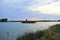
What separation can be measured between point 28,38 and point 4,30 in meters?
2.44

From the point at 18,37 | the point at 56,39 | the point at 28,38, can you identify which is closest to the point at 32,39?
the point at 28,38

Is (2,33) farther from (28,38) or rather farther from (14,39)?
(28,38)

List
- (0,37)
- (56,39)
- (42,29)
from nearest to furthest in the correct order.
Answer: (56,39) < (0,37) < (42,29)

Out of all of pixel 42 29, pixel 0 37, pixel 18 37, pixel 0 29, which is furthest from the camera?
pixel 42 29

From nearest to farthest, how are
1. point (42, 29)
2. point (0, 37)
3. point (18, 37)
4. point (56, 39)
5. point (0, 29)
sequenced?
point (56, 39), point (0, 37), point (18, 37), point (0, 29), point (42, 29)

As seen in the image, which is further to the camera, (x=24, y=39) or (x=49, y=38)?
(x=24, y=39)

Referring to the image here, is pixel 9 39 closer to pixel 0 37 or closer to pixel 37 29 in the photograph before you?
pixel 0 37

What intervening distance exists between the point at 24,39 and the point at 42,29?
4.32 m

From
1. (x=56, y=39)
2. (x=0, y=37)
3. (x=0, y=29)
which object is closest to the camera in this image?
(x=56, y=39)

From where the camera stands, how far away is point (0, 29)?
1603 centimetres

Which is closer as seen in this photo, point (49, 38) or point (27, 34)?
point (49, 38)

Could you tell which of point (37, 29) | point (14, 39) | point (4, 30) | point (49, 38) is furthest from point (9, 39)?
point (37, 29)

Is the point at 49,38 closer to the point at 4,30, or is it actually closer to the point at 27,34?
the point at 27,34

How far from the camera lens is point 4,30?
15.2 meters
